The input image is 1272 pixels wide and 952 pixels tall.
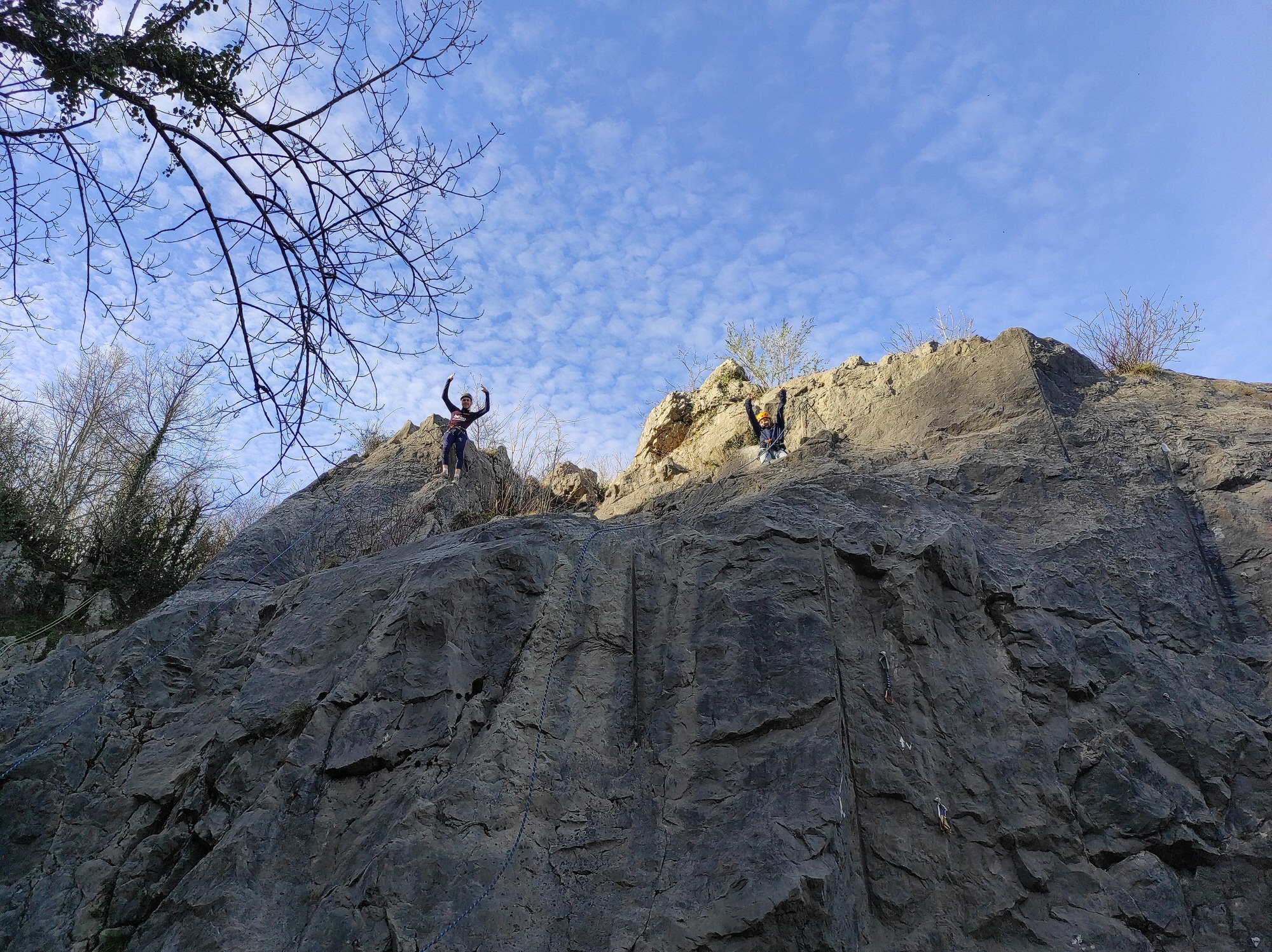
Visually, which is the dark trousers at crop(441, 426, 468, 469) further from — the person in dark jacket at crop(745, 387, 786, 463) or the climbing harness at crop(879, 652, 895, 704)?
the climbing harness at crop(879, 652, 895, 704)

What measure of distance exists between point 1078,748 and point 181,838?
259 inches

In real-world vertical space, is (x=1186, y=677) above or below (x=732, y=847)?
above

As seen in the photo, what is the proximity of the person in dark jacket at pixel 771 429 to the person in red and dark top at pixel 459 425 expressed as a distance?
426 centimetres

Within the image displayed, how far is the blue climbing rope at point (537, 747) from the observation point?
4.60 meters

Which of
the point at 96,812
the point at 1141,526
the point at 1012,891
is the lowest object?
the point at 1012,891

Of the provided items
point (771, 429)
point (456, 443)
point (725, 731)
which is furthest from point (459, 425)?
point (725, 731)

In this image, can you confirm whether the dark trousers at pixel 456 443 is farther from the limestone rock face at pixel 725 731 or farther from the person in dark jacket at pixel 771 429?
the person in dark jacket at pixel 771 429

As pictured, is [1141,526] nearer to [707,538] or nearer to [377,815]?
[707,538]

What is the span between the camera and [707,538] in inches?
273

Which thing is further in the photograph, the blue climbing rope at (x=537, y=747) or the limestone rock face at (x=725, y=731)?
the limestone rock face at (x=725, y=731)

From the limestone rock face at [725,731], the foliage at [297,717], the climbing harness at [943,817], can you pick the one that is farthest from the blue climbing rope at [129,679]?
the climbing harness at [943,817]

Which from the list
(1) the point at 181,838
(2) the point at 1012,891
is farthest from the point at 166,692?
(2) the point at 1012,891

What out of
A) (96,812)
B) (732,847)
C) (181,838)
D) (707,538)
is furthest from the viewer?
(707,538)

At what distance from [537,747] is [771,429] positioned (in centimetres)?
607
